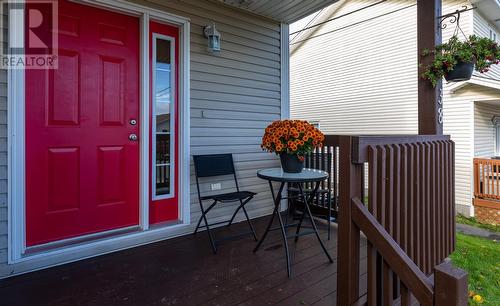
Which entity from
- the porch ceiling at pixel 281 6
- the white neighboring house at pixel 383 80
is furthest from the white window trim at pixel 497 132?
the porch ceiling at pixel 281 6

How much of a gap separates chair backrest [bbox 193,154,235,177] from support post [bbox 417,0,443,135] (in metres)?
1.87

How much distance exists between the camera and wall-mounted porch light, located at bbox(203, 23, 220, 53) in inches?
114

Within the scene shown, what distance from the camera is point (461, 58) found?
2346 mm

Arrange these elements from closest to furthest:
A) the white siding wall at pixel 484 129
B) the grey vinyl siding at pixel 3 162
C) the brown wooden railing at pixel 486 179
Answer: the grey vinyl siding at pixel 3 162 → the brown wooden railing at pixel 486 179 → the white siding wall at pixel 484 129

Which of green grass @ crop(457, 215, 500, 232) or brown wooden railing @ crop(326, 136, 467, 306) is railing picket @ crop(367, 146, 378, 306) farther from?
green grass @ crop(457, 215, 500, 232)

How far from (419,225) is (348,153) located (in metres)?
0.92

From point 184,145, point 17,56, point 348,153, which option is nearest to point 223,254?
point 184,145

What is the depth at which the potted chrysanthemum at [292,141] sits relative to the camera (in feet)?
7.52

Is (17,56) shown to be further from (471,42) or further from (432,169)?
(471,42)

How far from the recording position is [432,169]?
84.6 inches

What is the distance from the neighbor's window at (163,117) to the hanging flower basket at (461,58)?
2358mm

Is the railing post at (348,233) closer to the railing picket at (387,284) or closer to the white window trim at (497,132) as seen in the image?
the railing picket at (387,284)

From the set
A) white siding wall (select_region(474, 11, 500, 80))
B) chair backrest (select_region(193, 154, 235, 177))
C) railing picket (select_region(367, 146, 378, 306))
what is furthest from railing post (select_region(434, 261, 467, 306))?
white siding wall (select_region(474, 11, 500, 80))

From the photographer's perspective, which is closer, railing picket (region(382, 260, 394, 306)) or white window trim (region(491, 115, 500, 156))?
railing picket (region(382, 260, 394, 306))
